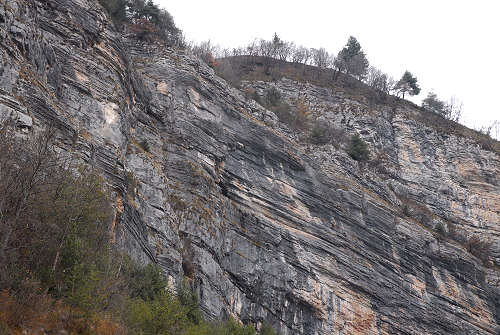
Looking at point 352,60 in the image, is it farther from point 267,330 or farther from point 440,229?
point 267,330

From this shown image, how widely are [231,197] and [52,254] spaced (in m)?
18.6

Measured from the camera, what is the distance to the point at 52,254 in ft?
41.0

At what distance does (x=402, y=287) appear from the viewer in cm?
3403

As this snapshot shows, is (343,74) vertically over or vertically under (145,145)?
over

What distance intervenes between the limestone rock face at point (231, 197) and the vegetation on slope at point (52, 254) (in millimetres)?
3801

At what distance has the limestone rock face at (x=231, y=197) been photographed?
69.6 feet

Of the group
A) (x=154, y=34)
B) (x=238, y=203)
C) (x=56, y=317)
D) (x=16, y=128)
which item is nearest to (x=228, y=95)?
(x=154, y=34)

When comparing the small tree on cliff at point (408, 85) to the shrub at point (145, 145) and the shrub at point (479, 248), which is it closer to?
the shrub at point (479, 248)

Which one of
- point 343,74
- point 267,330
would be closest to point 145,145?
point 267,330

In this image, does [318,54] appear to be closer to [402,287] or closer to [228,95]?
[228,95]

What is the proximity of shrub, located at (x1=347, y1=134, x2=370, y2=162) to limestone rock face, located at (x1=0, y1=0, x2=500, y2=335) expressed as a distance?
71.5 inches

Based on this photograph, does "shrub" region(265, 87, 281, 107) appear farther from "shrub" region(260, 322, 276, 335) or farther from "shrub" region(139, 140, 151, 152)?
"shrub" region(260, 322, 276, 335)

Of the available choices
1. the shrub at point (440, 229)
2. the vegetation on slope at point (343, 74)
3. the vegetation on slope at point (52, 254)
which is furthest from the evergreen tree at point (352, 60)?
the vegetation on slope at point (52, 254)

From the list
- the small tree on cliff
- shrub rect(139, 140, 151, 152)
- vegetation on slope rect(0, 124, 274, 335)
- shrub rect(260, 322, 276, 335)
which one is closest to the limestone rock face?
shrub rect(139, 140, 151, 152)
